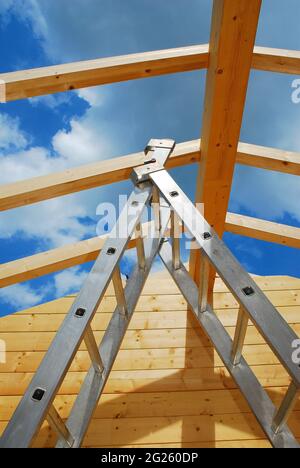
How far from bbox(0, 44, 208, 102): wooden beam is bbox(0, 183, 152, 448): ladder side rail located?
78 centimetres

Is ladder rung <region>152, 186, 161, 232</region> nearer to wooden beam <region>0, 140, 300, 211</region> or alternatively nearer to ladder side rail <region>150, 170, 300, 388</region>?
ladder side rail <region>150, 170, 300, 388</region>

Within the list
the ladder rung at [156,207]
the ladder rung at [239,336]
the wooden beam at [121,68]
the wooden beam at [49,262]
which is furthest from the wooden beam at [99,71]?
the ladder rung at [239,336]

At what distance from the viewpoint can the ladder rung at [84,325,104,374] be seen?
3.92 ft

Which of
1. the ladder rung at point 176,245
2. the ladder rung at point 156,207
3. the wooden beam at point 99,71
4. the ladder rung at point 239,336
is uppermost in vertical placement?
the wooden beam at point 99,71

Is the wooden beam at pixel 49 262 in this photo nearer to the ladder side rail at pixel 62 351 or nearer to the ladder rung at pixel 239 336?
the ladder side rail at pixel 62 351

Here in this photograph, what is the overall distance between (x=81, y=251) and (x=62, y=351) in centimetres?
148

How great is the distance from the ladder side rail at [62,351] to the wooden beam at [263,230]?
4.31 ft

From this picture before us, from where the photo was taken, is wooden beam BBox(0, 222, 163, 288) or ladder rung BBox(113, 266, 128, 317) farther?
wooden beam BBox(0, 222, 163, 288)

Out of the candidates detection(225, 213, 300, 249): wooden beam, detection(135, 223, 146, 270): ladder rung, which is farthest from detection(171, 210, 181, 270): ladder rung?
detection(225, 213, 300, 249): wooden beam

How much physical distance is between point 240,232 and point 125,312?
140 centimetres

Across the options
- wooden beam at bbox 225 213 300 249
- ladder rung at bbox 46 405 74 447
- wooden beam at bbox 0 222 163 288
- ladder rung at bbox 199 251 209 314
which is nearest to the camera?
ladder rung at bbox 46 405 74 447

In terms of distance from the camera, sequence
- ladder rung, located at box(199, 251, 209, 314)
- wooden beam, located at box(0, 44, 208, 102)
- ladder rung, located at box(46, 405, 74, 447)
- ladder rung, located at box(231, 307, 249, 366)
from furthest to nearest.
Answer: wooden beam, located at box(0, 44, 208, 102)
ladder rung, located at box(199, 251, 209, 314)
ladder rung, located at box(231, 307, 249, 366)
ladder rung, located at box(46, 405, 74, 447)

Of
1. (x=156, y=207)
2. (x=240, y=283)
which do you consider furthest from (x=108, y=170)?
(x=240, y=283)

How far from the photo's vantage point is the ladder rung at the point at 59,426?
104 cm
